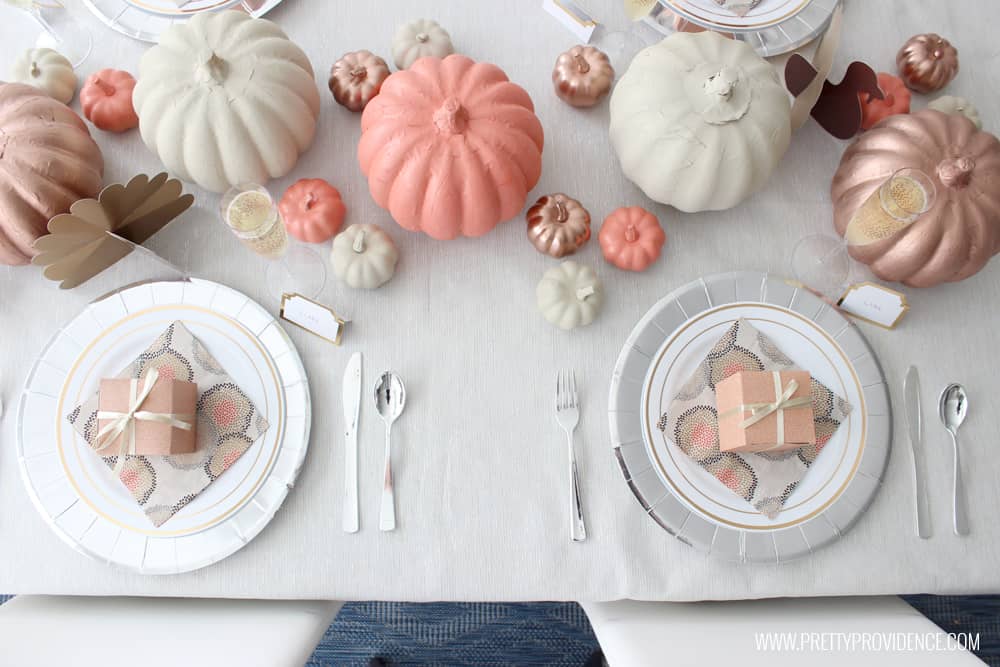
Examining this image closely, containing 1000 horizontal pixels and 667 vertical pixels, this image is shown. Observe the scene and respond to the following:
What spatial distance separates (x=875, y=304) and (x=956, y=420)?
0.21m

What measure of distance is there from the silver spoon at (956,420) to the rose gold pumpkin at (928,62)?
0.52m

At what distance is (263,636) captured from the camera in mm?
907

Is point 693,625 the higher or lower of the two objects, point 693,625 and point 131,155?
the lower

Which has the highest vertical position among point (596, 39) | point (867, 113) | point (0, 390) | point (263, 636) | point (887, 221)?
point (596, 39)

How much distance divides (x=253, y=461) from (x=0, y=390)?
424 millimetres

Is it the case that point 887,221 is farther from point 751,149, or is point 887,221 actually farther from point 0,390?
point 0,390

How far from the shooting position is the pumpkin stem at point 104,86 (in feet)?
3.27

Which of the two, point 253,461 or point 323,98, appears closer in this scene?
point 253,461

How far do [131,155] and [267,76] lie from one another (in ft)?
1.11

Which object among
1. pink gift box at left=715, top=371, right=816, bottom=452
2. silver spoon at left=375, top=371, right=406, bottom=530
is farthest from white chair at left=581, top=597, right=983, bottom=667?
silver spoon at left=375, top=371, right=406, bottom=530

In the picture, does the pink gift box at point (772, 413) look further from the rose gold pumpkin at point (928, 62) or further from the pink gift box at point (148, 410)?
the pink gift box at point (148, 410)

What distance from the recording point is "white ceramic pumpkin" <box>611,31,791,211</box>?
0.85 m

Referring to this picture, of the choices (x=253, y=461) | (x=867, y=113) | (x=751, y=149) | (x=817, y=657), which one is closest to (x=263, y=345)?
(x=253, y=461)

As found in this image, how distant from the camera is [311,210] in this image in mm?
957
